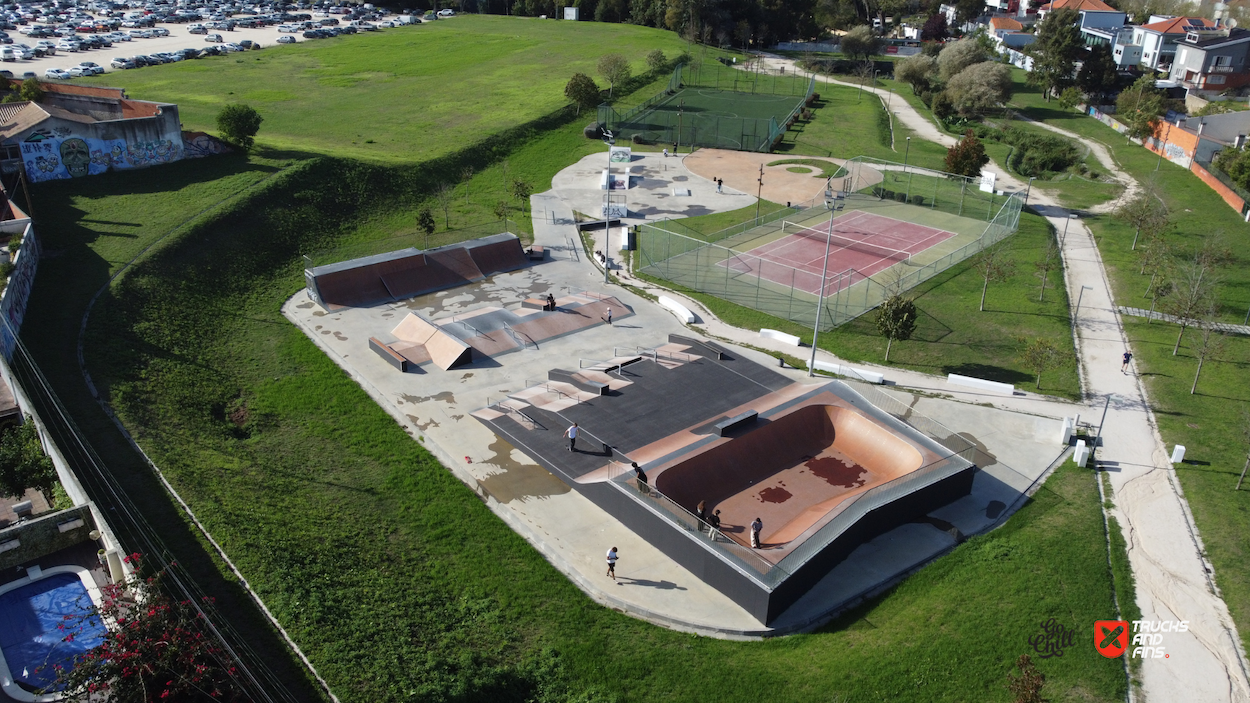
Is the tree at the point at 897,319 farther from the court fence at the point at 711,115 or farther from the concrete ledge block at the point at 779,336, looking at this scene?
the court fence at the point at 711,115

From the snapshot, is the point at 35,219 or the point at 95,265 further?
the point at 35,219

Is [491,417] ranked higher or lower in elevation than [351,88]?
lower

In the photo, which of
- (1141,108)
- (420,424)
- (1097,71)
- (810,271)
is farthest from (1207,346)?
(1097,71)

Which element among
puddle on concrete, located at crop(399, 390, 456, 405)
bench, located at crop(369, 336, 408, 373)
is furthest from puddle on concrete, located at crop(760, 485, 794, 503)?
bench, located at crop(369, 336, 408, 373)

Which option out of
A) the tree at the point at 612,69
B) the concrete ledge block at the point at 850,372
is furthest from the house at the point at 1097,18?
the concrete ledge block at the point at 850,372

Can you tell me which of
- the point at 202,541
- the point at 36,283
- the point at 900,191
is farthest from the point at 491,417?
the point at 900,191

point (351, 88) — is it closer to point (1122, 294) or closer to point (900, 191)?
point (900, 191)

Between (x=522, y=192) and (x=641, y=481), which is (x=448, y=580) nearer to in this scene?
(x=641, y=481)
